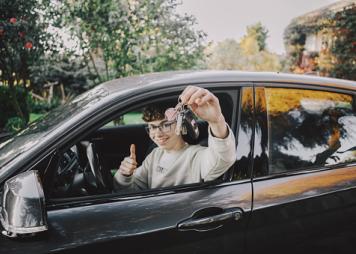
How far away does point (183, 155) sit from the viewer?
7.35 ft

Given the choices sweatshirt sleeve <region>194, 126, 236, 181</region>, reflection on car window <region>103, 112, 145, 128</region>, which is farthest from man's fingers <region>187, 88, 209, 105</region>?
reflection on car window <region>103, 112, 145, 128</region>

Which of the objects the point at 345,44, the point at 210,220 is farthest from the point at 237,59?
the point at 210,220

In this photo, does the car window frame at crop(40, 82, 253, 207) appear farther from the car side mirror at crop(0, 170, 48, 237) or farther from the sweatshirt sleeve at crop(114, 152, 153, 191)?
the sweatshirt sleeve at crop(114, 152, 153, 191)

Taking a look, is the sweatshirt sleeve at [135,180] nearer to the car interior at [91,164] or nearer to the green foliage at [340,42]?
the car interior at [91,164]

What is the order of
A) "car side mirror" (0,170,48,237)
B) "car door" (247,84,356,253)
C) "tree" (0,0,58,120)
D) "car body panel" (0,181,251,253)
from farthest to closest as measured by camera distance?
"tree" (0,0,58,120) → "car door" (247,84,356,253) → "car body panel" (0,181,251,253) → "car side mirror" (0,170,48,237)

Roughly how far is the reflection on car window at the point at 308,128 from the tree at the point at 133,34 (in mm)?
5670

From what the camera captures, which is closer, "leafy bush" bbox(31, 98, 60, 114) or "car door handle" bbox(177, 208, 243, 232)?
"car door handle" bbox(177, 208, 243, 232)

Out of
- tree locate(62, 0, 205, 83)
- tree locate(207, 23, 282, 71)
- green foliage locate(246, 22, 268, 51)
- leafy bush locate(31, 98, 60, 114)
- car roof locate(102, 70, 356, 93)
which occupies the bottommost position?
leafy bush locate(31, 98, 60, 114)

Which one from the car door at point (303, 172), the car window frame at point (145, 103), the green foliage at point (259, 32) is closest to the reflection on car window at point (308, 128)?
the car door at point (303, 172)

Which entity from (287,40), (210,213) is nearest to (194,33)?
(210,213)

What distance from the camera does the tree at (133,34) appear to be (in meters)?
→ 7.24

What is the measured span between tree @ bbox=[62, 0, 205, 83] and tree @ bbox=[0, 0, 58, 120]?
20.1 inches

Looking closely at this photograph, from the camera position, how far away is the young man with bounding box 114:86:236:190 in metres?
1.72

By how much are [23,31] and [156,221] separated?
20.8ft
